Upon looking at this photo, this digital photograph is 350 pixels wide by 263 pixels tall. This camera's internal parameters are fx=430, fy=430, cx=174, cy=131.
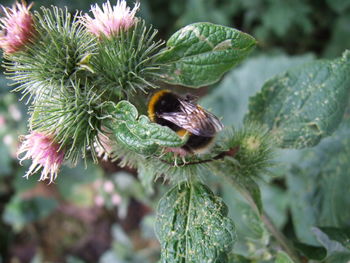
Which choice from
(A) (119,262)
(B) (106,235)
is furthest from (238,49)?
(B) (106,235)

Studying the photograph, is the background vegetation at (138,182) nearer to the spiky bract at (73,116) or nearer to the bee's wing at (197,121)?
the bee's wing at (197,121)

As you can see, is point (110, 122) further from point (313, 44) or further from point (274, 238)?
point (313, 44)

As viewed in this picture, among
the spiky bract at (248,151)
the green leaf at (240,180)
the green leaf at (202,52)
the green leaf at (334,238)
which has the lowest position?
the green leaf at (334,238)

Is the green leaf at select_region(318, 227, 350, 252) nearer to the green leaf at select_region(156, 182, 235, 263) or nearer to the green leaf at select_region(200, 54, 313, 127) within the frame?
the green leaf at select_region(156, 182, 235, 263)

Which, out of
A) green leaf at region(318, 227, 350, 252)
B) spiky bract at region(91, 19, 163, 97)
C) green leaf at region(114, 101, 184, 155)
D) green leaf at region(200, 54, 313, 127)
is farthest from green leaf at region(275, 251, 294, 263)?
green leaf at region(200, 54, 313, 127)

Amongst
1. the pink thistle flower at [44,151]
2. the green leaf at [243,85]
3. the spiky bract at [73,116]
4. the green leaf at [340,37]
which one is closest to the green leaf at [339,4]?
the green leaf at [340,37]

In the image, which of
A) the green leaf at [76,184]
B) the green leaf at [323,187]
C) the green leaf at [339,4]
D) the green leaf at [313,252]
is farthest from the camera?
the green leaf at [76,184]

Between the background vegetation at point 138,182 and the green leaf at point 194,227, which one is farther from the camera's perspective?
the background vegetation at point 138,182
